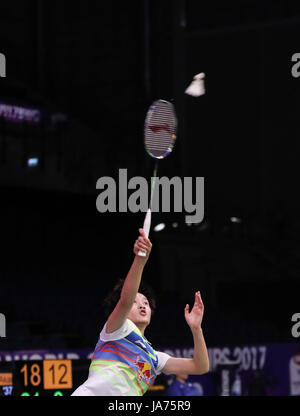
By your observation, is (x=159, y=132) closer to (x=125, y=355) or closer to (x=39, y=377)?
(x=125, y=355)

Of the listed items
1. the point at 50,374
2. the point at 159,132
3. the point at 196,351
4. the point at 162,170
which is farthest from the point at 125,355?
the point at 162,170

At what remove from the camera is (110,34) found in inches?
723

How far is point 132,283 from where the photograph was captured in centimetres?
415

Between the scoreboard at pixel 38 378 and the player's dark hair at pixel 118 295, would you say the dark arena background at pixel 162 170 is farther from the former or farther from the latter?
the player's dark hair at pixel 118 295

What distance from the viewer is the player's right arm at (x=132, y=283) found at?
411cm

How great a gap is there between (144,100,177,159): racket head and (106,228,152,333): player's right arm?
6.61ft

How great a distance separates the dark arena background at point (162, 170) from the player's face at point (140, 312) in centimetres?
588

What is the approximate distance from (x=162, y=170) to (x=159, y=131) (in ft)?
38.9

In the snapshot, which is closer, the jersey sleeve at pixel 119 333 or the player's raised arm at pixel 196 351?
the jersey sleeve at pixel 119 333

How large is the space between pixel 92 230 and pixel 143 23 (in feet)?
15.6

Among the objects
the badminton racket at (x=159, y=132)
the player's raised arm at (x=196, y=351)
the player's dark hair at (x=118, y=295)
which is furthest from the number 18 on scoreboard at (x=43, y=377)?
the player's raised arm at (x=196, y=351)

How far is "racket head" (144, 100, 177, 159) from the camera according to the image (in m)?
6.14

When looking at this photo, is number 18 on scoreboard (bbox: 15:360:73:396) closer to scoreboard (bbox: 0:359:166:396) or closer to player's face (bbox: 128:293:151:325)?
scoreboard (bbox: 0:359:166:396)
